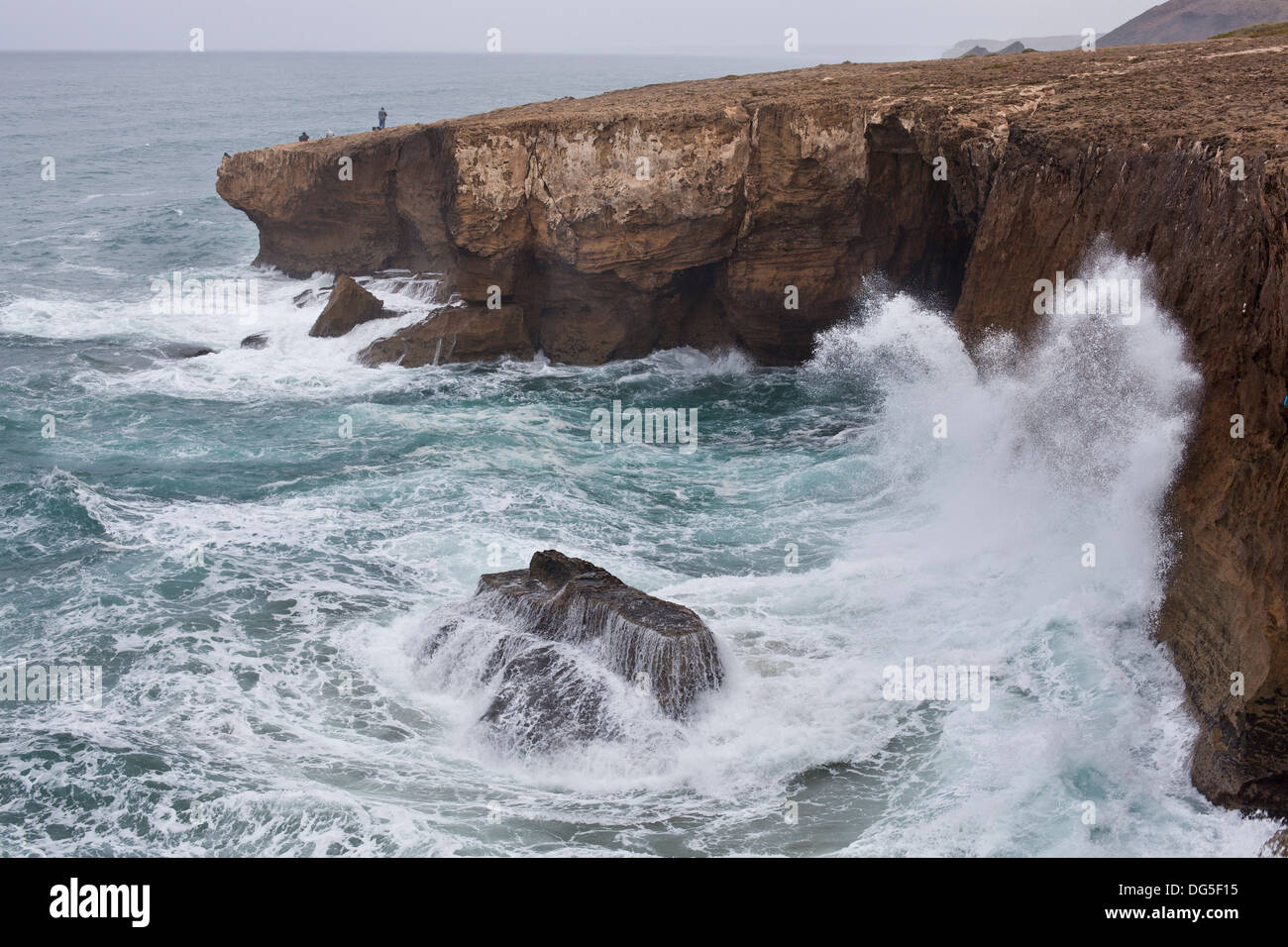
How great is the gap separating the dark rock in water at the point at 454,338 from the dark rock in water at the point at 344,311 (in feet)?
4.74

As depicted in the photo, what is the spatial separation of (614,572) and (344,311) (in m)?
13.8

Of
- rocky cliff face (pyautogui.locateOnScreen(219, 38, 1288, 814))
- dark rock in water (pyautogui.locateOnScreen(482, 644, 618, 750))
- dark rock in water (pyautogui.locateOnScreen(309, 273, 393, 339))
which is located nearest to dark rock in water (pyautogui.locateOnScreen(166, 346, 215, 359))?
dark rock in water (pyautogui.locateOnScreen(309, 273, 393, 339))

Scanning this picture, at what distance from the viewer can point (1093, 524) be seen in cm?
1490

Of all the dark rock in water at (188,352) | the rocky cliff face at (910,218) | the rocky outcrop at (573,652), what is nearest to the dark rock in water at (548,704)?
the rocky outcrop at (573,652)

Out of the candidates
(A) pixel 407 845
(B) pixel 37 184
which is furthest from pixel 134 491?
(B) pixel 37 184

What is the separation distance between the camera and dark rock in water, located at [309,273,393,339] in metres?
27.0

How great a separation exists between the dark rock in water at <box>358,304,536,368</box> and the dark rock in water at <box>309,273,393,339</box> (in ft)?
4.74

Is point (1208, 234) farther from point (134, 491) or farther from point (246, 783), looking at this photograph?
point (134, 491)

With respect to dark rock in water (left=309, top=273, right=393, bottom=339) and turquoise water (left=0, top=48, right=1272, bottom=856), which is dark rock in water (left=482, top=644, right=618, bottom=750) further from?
dark rock in water (left=309, top=273, right=393, bottom=339)

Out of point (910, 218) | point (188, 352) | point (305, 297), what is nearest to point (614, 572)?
point (910, 218)

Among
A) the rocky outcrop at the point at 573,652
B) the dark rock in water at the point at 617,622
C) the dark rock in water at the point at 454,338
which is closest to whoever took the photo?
the rocky outcrop at the point at 573,652

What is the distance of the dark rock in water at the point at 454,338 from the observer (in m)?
25.8

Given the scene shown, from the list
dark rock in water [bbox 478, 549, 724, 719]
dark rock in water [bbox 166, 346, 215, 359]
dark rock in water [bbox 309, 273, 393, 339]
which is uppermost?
dark rock in water [bbox 309, 273, 393, 339]

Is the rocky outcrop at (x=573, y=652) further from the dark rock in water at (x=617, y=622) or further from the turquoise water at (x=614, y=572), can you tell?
the turquoise water at (x=614, y=572)
